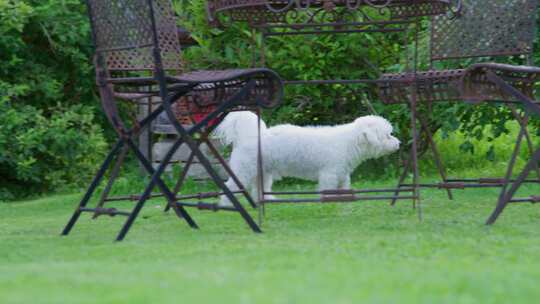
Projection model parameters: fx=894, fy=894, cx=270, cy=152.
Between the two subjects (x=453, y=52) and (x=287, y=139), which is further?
(x=287, y=139)

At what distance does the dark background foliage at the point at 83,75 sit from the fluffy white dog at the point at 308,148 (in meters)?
1.46

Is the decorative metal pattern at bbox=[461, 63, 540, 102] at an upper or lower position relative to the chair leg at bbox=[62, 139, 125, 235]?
upper

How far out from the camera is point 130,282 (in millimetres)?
2457

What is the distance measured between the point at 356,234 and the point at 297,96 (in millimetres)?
3340

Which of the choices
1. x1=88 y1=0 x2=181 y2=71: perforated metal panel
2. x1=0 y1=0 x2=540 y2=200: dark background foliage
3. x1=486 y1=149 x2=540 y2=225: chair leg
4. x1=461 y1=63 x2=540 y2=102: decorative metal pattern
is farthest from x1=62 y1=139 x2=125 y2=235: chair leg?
x1=0 y1=0 x2=540 y2=200: dark background foliage

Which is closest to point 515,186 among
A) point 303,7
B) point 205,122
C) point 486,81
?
point 486,81

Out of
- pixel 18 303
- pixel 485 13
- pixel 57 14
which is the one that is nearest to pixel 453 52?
pixel 485 13

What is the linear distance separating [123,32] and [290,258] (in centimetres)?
134

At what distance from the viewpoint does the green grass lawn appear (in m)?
2.24

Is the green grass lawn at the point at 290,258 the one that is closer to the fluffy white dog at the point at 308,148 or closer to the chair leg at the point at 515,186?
the chair leg at the point at 515,186

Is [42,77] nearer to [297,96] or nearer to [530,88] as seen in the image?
[297,96]

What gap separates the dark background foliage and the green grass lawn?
1.99m

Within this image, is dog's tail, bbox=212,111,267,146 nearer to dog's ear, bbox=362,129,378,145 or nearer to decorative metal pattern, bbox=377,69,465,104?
dog's ear, bbox=362,129,378,145

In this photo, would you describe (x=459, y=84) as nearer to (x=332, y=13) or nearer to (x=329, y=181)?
(x=332, y=13)
